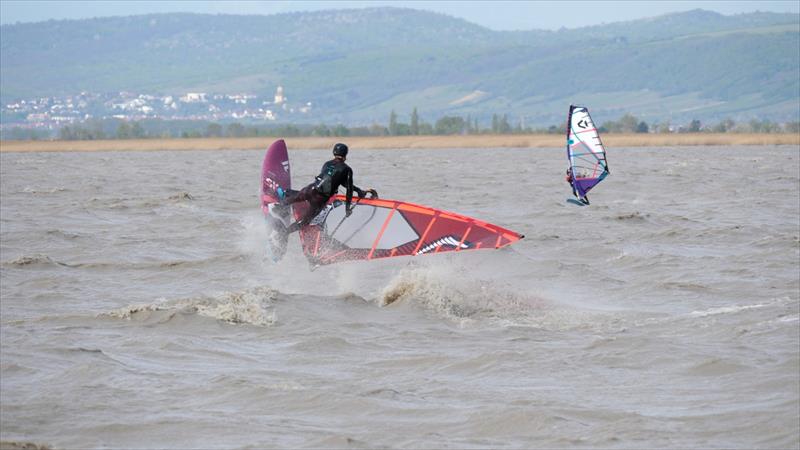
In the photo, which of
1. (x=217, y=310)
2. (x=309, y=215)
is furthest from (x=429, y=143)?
(x=217, y=310)

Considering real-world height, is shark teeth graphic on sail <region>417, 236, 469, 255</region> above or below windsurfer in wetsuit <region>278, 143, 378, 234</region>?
below

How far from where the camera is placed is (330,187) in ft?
44.8

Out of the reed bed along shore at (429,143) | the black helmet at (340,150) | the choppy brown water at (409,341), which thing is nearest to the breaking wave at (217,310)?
the choppy brown water at (409,341)

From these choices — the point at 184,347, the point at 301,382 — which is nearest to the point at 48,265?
the point at 184,347

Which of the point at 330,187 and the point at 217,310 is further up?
the point at 330,187

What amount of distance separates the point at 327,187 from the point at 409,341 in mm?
3640

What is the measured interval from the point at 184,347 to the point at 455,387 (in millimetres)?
2534

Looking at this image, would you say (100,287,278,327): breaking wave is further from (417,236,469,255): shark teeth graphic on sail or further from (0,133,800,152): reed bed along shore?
(0,133,800,152): reed bed along shore

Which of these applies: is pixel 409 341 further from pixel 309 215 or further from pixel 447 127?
pixel 447 127

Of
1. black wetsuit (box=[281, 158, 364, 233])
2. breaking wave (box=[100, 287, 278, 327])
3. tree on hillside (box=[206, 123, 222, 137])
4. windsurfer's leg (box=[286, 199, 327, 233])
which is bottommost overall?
tree on hillside (box=[206, 123, 222, 137])

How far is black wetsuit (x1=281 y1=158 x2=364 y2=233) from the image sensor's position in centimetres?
1357

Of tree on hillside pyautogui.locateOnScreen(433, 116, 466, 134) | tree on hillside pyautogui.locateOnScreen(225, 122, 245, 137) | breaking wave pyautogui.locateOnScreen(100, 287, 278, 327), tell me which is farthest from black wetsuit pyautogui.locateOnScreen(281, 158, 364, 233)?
tree on hillside pyautogui.locateOnScreen(433, 116, 466, 134)

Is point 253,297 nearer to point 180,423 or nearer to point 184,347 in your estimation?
point 184,347

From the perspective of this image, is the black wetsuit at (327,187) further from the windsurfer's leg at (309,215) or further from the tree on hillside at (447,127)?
the tree on hillside at (447,127)
